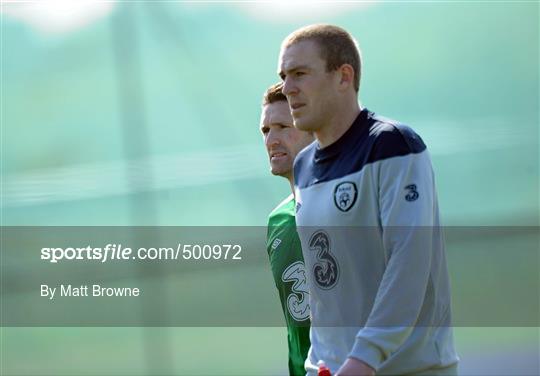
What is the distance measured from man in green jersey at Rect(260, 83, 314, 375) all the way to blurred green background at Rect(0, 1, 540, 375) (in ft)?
2.94

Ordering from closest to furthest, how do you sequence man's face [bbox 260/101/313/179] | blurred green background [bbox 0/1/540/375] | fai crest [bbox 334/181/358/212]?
fai crest [bbox 334/181/358/212]
man's face [bbox 260/101/313/179]
blurred green background [bbox 0/1/540/375]

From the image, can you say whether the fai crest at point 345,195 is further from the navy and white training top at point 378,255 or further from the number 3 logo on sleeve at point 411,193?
the number 3 logo on sleeve at point 411,193

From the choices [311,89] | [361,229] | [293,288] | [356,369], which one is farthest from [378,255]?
[293,288]

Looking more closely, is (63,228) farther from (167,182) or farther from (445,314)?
(445,314)

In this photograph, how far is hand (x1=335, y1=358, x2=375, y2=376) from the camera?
174 centimetres

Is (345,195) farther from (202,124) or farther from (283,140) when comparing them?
(202,124)

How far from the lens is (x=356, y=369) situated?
175 cm

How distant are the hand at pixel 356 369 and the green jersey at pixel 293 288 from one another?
0.88 meters

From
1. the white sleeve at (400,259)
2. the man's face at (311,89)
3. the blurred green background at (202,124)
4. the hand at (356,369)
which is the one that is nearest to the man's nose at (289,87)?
the man's face at (311,89)

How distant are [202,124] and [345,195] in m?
1.86

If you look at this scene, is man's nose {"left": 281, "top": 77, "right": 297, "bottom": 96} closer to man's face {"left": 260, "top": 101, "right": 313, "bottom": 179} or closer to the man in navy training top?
the man in navy training top

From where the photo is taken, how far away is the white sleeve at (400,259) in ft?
5.82

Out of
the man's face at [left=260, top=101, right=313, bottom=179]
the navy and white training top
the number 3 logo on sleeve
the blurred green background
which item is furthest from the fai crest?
the blurred green background

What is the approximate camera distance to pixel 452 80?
12.4ft
